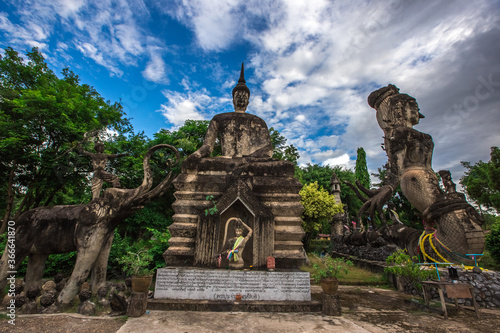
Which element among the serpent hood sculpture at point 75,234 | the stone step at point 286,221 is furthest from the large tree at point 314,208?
the serpent hood sculpture at point 75,234

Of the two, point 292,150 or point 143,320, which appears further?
point 292,150

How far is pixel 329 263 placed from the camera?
4.62 metres

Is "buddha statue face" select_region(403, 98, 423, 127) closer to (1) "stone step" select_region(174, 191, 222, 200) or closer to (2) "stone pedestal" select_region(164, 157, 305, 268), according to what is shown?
(2) "stone pedestal" select_region(164, 157, 305, 268)

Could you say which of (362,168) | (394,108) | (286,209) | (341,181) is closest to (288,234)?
(286,209)

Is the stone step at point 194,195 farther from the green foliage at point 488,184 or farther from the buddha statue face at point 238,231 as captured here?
the green foliage at point 488,184

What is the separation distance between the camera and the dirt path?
140 inches

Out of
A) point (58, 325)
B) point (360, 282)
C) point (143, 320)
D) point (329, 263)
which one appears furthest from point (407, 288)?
point (58, 325)

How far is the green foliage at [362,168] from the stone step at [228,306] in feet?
104

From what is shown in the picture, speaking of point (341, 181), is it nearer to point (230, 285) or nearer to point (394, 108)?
point (394, 108)

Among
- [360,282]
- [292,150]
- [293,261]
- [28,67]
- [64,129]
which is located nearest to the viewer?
[293,261]

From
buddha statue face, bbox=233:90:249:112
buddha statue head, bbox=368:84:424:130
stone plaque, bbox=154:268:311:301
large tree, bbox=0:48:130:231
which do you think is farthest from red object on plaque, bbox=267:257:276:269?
large tree, bbox=0:48:130:231

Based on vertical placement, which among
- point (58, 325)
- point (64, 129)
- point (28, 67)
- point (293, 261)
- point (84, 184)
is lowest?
point (58, 325)

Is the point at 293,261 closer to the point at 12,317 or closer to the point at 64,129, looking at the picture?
the point at 12,317

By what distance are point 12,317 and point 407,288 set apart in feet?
30.0
